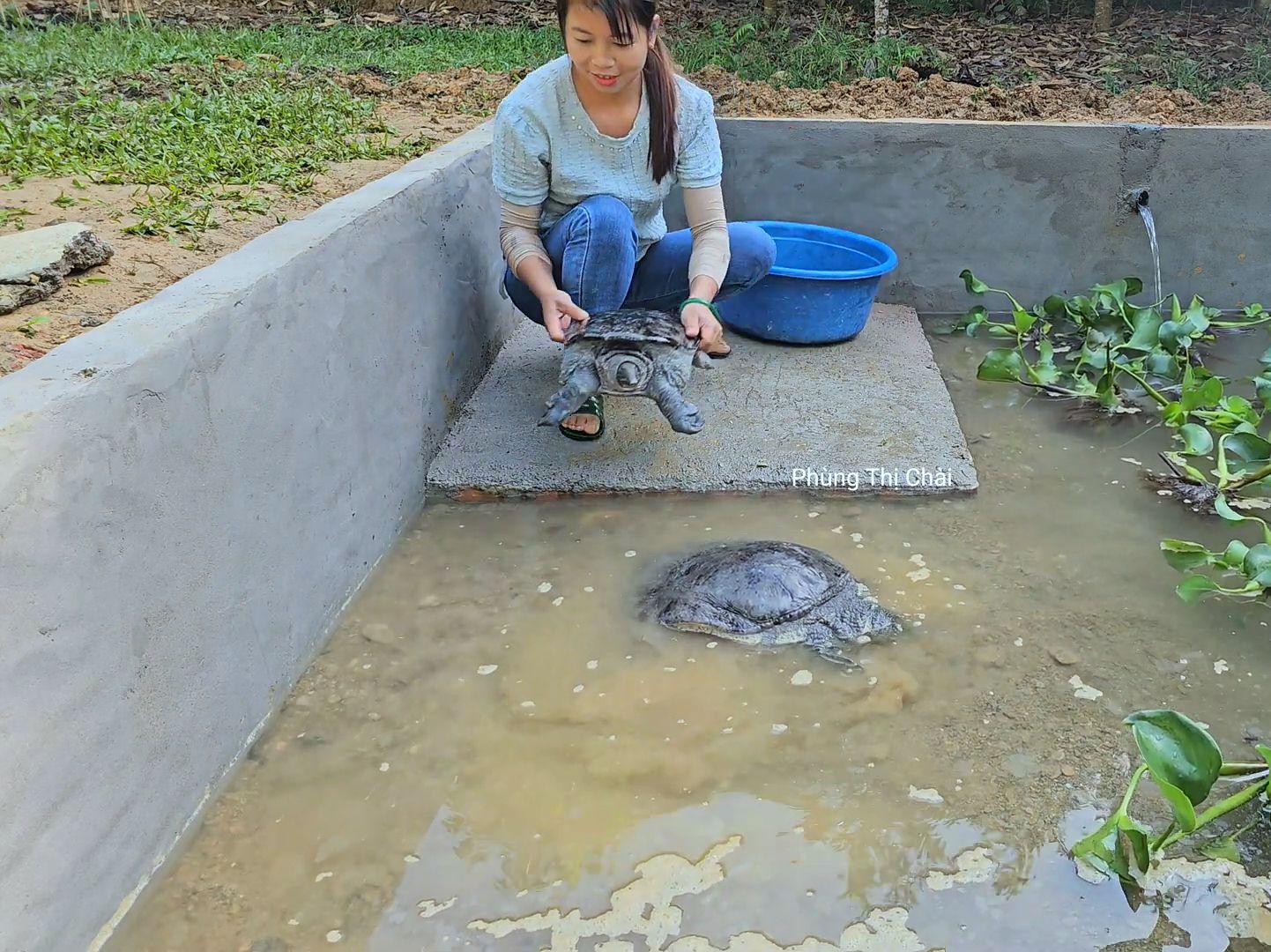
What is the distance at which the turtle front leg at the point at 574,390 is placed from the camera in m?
2.41

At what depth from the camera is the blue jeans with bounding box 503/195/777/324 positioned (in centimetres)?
251

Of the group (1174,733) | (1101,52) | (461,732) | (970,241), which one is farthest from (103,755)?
(1101,52)

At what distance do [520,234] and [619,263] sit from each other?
265 mm

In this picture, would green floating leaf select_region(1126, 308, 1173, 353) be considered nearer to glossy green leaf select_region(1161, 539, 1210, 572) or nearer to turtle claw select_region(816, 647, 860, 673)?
glossy green leaf select_region(1161, 539, 1210, 572)

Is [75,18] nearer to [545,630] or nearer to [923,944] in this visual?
[545,630]

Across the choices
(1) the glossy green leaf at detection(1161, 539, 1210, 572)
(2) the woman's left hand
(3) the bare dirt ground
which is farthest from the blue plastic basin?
(1) the glossy green leaf at detection(1161, 539, 1210, 572)

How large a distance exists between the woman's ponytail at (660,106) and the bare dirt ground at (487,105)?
0.85 metres

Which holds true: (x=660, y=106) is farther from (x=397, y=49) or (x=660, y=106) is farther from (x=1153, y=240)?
(x=397, y=49)

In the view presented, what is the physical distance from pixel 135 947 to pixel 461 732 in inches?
22.9

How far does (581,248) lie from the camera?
2514mm

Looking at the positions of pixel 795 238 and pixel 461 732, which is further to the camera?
pixel 795 238

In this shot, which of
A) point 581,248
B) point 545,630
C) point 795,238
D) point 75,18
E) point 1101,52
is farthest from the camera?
point 75,18

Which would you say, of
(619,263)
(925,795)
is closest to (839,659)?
(925,795)

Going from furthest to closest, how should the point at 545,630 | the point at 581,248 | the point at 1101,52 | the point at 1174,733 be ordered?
the point at 1101,52 → the point at 581,248 → the point at 545,630 → the point at 1174,733
